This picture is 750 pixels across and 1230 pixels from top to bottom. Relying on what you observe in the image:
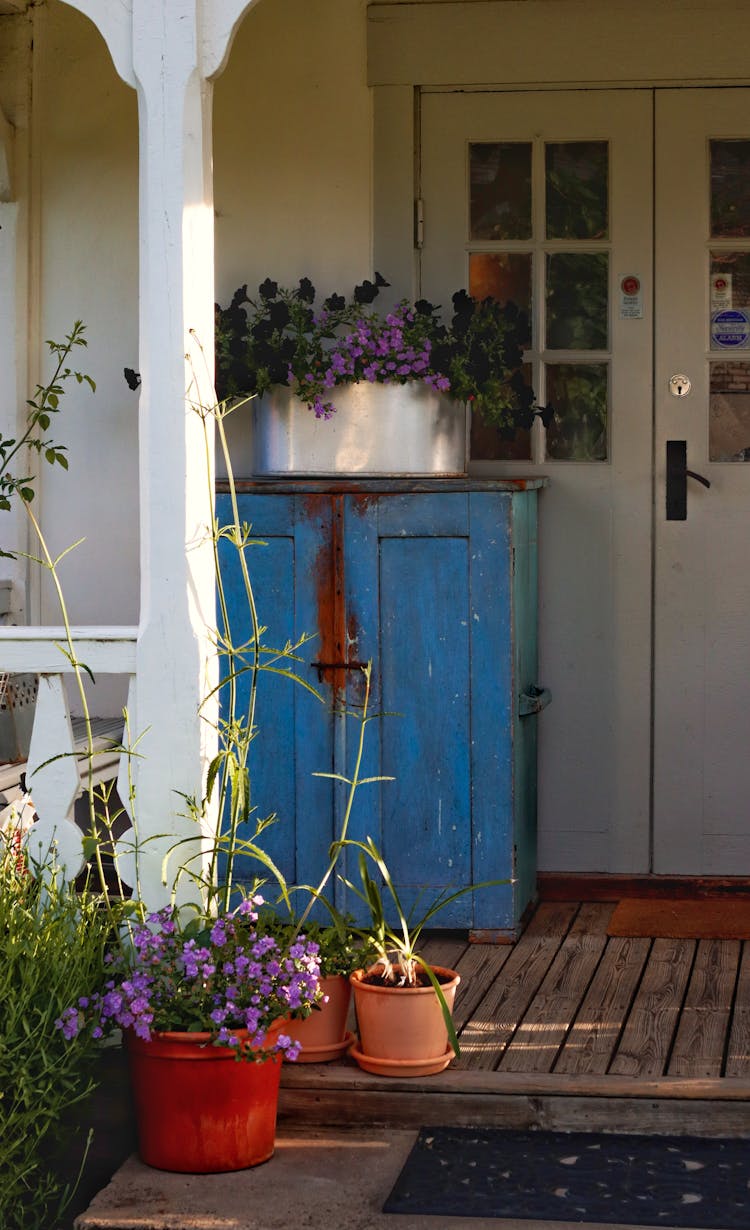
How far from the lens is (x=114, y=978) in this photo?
10.9ft

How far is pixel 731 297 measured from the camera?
479 centimetres

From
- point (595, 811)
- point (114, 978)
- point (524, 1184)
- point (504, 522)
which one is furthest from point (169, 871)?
point (595, 811)

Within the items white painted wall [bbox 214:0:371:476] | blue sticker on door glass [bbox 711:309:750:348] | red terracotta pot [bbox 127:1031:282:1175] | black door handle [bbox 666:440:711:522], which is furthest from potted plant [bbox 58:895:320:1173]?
blue sticker on door glass [bbox 711:309:750:348]

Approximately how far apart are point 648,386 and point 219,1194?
2733mm

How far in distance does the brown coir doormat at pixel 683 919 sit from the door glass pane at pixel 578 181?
1.99 meters

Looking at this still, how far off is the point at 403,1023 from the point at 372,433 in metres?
1.69

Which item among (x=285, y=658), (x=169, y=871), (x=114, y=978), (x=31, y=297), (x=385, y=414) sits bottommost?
(x=114, y=978)

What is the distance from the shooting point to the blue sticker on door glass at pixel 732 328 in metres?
A: 4.78

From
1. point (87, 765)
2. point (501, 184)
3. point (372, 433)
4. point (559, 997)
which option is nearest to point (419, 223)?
point (501, 184)

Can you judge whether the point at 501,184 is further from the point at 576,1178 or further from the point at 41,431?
the point at 576,1178

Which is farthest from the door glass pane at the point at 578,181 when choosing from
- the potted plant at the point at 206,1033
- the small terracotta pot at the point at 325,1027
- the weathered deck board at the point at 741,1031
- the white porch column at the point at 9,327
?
the potted plant at the point at 206,1033

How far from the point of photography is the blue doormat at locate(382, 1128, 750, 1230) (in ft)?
9.65

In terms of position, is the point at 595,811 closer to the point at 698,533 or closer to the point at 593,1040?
the point at 698,533

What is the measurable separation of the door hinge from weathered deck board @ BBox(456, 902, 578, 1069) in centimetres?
201
